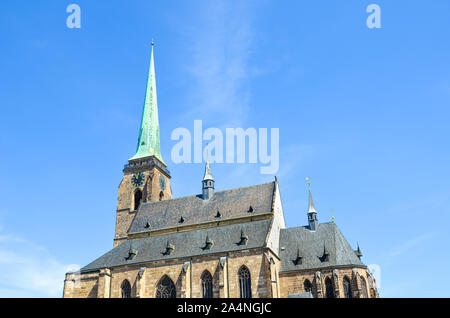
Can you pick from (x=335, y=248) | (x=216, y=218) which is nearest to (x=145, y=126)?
(x=216, y=218)

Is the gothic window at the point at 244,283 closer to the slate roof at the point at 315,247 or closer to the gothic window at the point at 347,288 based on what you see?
the slate roof at the point at 315,247

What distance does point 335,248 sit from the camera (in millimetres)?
44469

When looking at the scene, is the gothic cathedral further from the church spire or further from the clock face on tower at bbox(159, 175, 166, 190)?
the clock face on tower at bbox(159, 175, 166, 190)

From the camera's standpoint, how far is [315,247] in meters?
45.8

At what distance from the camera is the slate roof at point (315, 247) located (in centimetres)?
4359

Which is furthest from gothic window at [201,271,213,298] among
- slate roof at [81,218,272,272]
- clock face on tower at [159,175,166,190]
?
clock face on tower at [159,175,166,190]

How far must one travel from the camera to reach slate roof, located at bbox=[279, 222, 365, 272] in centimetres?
4359

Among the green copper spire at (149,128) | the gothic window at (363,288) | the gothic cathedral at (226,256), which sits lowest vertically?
the gothic window at (363,288)

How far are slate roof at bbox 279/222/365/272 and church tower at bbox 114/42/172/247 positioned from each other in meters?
21.9

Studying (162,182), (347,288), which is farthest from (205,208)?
(347,288)

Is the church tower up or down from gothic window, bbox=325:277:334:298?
up

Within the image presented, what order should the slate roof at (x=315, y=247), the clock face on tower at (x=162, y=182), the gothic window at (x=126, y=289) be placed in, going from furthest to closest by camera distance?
1. the clock face on tower at (x=162, y=182)
2. the gothic window at (x=126, y=289)
3. the slate roof at (x=315, y=247)

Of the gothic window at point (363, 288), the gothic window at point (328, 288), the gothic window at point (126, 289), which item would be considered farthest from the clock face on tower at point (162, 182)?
the gothic window at point (363, 288)

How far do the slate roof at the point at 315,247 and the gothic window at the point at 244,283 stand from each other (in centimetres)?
515
